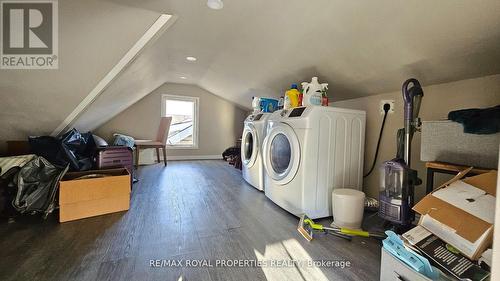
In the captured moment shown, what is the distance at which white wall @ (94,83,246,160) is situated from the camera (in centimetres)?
379

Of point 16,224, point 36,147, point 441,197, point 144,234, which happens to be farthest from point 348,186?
point 36,147

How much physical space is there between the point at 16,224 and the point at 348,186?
2453 millimetres

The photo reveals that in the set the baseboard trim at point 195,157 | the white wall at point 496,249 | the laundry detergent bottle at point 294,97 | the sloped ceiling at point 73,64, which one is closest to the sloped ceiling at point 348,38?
the sloped ceiling at point 73,64

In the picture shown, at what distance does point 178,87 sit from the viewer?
164 inches

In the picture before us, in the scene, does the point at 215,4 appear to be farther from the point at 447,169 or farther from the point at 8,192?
the point at 8,192

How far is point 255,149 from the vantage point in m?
2.21

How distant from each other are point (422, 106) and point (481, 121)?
0.71 metres

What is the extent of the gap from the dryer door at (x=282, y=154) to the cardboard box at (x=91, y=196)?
1.22 meters

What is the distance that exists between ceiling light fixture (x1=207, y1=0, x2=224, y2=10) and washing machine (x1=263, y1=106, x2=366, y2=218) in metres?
0.93

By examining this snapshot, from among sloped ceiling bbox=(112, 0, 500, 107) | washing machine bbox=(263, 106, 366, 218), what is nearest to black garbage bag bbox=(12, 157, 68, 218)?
sloped ceiling bbox=(112, 0, 500, 107)

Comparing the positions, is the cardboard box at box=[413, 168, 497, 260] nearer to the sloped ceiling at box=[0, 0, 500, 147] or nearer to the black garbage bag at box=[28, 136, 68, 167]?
the sloped ceiling at box=[0, 0, 500, 147]

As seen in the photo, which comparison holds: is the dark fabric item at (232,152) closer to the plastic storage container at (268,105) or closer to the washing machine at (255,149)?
the washing machine at (255,149)

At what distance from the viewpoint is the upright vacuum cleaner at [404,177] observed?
4.03 ft

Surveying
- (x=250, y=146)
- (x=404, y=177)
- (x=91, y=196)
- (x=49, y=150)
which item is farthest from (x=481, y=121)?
(x=49, y=150)
